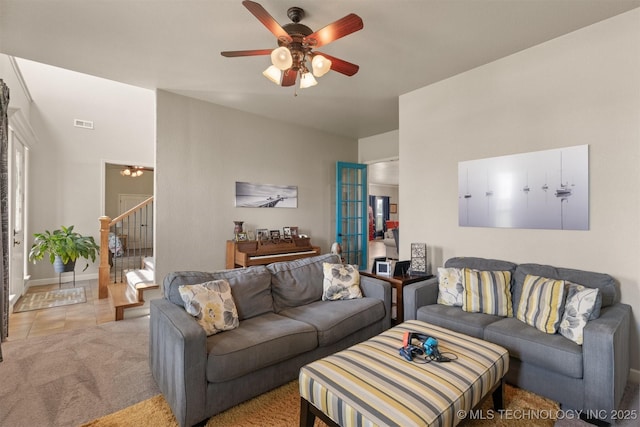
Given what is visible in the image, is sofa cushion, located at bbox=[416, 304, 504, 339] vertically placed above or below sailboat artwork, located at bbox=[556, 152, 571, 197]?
below

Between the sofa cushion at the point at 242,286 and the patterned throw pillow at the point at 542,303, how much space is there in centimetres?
200

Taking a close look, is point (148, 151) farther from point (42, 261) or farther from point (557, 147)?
point (557, 147)

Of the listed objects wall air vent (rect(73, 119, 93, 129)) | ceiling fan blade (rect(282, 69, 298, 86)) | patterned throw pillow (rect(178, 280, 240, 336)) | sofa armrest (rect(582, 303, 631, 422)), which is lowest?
sofa armrest (rect(582, 303, 631, 422))

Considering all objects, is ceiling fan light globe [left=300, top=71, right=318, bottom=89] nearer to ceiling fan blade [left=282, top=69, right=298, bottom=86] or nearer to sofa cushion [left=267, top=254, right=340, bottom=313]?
ceiling fan blade [left=282, top=69, right=298, bottom=86]

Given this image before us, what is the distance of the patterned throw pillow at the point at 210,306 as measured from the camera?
2.09 m

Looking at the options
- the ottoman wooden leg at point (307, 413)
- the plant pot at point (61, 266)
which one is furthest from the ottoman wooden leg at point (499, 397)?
the plant pot at point (61, 266)

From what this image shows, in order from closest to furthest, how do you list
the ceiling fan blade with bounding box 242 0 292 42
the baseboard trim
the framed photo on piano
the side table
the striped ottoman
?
the striped ottoman, the ceiling fan blade with bounding box 242 0 292 42, the side table, the framed photo on piano, the baseboard trim

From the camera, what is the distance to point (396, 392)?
1.43 m

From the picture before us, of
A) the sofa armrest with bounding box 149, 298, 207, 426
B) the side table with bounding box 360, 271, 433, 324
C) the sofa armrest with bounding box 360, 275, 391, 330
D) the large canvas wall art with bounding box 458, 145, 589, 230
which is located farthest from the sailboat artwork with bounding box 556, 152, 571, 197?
the sofa armrest with bounding box 149, 298, 207, 426

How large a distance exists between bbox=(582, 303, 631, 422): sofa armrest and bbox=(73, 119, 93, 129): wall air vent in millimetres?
7212

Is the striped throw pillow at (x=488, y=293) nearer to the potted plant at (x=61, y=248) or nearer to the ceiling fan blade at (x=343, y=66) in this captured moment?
the ceiling fan blade at (x=343, y=66)

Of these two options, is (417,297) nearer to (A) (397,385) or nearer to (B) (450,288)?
(B) (450,288)

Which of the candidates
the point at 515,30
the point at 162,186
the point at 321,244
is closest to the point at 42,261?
the point at 162,186

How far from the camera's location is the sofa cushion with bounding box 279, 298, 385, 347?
7.69 feet
